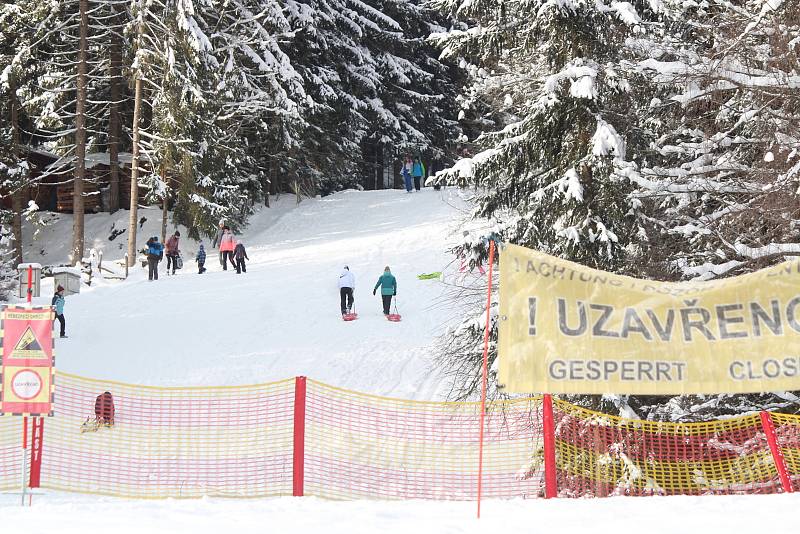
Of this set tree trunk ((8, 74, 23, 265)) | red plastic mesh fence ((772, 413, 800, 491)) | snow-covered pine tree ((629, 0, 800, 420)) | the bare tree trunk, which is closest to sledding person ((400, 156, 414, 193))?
the bare tree trunk

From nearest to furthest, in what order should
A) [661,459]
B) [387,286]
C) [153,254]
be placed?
1. [661,459]
2. [387,286]
3. [153,254]

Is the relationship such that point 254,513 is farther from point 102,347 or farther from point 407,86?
point 407,86

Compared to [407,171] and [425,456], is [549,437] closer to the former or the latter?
[425,456]

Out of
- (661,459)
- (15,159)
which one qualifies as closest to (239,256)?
(15,159)

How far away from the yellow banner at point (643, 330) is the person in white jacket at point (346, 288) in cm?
1415

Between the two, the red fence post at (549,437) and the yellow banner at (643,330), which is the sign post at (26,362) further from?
the red fence post at (549,437)

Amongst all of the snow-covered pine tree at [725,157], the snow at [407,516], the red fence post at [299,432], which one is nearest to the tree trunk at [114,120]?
the snow-covered pine tree at [725,157]

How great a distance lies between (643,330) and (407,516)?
2.85 m

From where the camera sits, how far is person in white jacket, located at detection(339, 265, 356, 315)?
2269 cm

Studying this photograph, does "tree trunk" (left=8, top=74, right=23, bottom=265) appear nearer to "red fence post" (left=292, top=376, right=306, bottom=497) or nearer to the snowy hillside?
the snowy hillside

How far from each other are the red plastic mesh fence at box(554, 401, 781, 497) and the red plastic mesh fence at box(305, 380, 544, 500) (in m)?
0.59

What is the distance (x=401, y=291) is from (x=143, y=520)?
1816cm

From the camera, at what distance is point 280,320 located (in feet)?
76.0

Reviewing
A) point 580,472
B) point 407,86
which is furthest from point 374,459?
point 407,86
